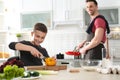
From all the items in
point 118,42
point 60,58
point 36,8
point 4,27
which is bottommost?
point 60,58

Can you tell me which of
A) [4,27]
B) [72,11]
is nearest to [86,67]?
[72,11]

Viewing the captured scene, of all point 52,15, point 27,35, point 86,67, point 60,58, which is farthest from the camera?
point 27,35

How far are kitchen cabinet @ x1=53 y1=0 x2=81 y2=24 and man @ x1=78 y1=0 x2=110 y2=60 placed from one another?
1468 millimetres

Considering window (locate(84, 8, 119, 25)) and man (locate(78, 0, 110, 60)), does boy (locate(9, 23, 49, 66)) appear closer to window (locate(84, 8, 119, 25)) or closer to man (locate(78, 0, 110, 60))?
man (locate(78, 0, 110, 60))

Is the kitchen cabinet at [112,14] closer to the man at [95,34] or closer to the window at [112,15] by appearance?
the window at [112,15]

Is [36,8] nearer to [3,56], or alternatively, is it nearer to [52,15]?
[52,15]

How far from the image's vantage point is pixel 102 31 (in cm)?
249

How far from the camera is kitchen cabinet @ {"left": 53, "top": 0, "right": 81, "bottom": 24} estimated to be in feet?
13.5

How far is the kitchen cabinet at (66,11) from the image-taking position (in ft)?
13.5

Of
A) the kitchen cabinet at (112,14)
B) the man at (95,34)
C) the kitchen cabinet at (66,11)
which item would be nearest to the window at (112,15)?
the kitchen cabinet at (112,14)

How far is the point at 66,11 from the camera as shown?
4.16 m

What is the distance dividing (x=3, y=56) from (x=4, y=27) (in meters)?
0.60

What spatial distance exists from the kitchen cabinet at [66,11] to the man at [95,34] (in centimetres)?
147

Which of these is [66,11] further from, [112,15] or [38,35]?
[38,35]
